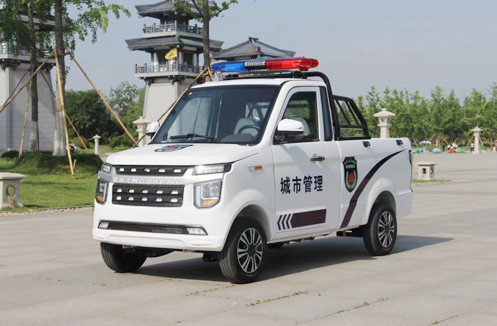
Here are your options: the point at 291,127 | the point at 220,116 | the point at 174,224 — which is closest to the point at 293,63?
the point at 220,116

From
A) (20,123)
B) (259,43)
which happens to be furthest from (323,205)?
(259,43)

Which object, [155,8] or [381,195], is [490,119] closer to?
[155,8]

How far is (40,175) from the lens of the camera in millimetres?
27172

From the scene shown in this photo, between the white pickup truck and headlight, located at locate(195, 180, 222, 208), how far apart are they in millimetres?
10

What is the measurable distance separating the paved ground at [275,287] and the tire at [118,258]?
0.18 meters

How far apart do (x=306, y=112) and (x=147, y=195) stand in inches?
93.7

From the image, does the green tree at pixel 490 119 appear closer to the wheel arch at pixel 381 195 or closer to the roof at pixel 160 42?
the roof at pixel 160 42

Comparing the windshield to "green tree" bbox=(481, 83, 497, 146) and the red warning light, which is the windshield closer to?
the red warning light

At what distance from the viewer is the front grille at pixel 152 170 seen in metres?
7.64

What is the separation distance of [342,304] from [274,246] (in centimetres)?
420

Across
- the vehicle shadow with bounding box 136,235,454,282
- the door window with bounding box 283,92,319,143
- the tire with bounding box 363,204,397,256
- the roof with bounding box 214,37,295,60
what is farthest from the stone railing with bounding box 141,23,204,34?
the door window with bounding box 283,92,319,143

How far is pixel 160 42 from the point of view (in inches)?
3233

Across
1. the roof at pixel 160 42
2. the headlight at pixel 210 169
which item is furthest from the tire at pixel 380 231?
the roof at pixel 160 42

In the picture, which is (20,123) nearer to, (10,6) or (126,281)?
(10,6)
